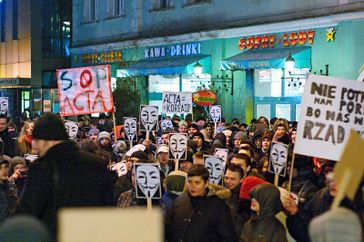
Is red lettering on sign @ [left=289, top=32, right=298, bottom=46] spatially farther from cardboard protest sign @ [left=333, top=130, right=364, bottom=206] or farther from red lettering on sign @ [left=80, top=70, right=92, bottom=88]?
cardboard protest sign @ [left=333, top=130, right=364, bottom=206]

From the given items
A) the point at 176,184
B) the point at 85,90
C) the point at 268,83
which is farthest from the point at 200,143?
the point at 268,83

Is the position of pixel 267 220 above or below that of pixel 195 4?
below

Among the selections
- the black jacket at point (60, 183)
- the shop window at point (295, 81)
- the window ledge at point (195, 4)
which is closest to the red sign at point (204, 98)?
the shop window at point (295, 81)

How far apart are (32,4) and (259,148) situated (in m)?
33.2

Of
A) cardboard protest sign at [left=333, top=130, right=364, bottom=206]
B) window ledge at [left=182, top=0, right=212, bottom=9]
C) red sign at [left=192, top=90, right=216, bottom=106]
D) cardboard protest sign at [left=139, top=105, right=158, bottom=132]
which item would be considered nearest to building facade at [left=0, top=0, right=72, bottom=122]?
window ledge at [left=182, top=0, right=212, bottom=9]

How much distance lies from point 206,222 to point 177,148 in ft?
21.0

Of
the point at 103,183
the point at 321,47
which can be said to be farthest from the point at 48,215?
the point at 321,47

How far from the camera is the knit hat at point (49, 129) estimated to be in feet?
20.9

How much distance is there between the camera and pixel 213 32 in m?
29.5

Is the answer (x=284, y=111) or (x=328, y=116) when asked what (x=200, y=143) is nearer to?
(x=328, y=116)

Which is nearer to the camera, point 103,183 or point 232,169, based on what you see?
point 103,183

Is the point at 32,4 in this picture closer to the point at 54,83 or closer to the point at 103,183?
the point at 54,83

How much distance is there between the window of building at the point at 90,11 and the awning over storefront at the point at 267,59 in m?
13.0

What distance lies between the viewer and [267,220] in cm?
726
